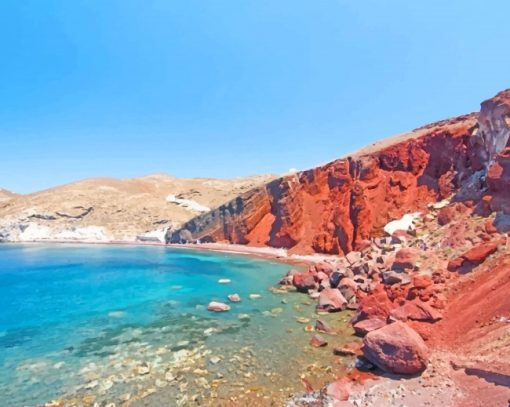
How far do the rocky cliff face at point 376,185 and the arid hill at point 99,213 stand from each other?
53.5 m

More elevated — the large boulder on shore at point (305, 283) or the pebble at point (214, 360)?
the large boulder on shore at point (305, 283)

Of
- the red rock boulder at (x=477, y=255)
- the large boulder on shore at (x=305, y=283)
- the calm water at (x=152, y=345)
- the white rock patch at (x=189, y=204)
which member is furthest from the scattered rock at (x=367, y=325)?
the white rock patch at (x=189, y=204)

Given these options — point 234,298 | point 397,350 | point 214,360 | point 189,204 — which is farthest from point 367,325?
point 189,204

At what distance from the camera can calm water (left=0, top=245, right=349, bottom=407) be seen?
14.8m

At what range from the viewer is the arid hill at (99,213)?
4894 inches

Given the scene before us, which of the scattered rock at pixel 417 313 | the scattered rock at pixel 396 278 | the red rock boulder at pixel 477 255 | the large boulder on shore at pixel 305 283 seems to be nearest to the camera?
the scattered rock at pixel 417 313

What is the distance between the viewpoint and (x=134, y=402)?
13.8 m

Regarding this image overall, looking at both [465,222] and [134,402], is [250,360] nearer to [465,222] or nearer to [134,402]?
[134,402]

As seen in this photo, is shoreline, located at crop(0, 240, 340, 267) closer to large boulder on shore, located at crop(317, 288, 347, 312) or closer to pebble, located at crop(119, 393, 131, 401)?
large boulder on shore, located at crop(317, 288, 347, 312)

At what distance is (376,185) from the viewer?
195ft

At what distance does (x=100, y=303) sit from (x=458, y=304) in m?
28.3

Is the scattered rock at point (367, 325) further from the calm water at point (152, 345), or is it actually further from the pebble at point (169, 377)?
the pebble at point (169, 377)

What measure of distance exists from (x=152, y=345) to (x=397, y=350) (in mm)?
13212

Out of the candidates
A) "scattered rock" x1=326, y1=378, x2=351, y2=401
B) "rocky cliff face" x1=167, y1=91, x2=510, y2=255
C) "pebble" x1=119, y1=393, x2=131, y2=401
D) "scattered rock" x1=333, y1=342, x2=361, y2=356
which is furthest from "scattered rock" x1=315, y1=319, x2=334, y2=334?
"rocky cliff face" x1=167, y1=91, x2=510, y2=255
